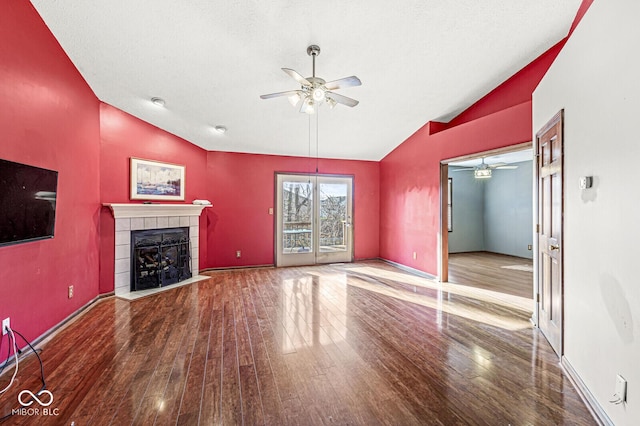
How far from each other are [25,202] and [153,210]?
7.56 ft

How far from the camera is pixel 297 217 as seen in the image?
6262 mm

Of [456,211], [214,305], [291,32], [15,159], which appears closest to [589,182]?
[291,32]

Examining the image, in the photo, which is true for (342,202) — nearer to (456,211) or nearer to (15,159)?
(456,211)

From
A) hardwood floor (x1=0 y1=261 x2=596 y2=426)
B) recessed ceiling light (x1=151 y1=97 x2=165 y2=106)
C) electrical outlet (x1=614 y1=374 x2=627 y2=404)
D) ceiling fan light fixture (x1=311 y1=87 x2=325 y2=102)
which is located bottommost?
hardwood floor (x1=0 y1=261 x2=596 y2=426)

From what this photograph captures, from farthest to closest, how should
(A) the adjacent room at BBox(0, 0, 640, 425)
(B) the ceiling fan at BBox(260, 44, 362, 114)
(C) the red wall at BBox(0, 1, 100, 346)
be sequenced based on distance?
1. (B) the ceiling fan at BBox(260, 44, 362, 114)
2. (C) the red wall at BBox(0, 1, 100, 346)
3. (A) the adjacent room at BBox(0, 0, 640, 425)

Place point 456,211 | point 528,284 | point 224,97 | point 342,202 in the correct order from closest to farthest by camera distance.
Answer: point 224,97, point 528,284, point 342,202, point 456,211

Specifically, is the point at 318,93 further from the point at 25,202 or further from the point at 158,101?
the point at 25,202

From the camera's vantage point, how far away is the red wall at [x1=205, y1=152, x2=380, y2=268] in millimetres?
5707

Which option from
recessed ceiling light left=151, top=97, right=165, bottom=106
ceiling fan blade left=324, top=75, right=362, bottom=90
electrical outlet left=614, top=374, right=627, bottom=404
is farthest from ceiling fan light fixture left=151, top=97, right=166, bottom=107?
electrical outlet left=614, top=374, right=627, bottom=404

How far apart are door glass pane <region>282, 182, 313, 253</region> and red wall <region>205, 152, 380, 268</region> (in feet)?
0.97

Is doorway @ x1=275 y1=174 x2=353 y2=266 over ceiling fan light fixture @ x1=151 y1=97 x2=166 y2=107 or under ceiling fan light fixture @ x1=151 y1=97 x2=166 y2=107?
under

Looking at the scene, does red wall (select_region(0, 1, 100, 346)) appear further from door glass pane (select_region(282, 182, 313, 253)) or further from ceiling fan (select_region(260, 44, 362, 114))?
door glass pane (select_region(282, 182, 313, 253))

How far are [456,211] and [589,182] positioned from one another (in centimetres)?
655

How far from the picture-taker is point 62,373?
2.14 m
